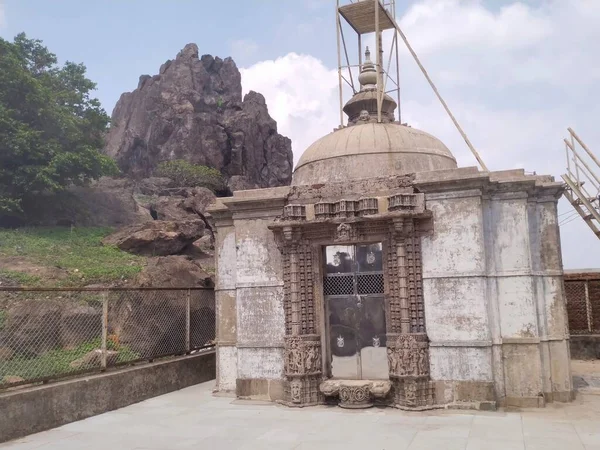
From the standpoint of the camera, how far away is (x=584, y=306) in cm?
1709

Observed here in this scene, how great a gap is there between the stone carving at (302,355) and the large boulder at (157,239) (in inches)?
693

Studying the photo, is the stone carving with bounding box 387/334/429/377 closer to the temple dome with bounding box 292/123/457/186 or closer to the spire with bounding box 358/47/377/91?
the temple dome with bounding box 292/123/457/186

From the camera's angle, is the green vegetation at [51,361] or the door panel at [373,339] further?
the green vegetation at [51,361]

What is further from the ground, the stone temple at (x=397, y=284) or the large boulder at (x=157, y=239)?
the large boulder at (x=157, y=239)

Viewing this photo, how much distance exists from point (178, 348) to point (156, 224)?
572 inches

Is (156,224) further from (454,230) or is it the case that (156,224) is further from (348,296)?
(454,230)

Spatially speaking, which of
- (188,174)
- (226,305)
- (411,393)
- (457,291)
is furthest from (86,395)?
(188,174)

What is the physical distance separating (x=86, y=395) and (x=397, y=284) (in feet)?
21.4

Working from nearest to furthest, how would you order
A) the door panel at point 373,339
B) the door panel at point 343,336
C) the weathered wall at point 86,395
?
the weathered wall at point 86,395
the door panel at point 373,339
the door panel at point 343,336

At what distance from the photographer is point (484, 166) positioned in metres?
13.6

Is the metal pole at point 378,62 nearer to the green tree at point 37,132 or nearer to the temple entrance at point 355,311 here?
the temple entrance at point 355,311

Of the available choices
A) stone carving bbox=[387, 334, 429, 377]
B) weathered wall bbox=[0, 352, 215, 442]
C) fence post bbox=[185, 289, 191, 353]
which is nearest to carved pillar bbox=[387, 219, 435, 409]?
stone carving bbox=[387, 334, 429, 377]

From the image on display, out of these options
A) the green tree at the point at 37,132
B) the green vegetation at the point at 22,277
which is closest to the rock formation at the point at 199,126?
the green tree at the point at 37,132

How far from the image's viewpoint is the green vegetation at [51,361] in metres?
11.8
